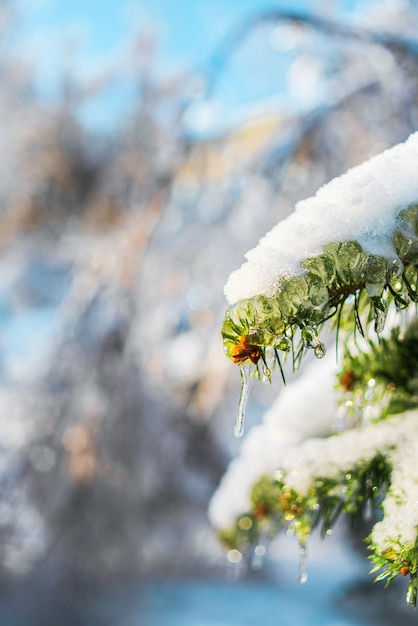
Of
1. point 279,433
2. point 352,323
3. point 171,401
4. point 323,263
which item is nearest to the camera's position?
point 323,263

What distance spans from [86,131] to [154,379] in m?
6.30

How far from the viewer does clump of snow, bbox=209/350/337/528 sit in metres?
0.62

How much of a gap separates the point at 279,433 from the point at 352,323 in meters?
0.25

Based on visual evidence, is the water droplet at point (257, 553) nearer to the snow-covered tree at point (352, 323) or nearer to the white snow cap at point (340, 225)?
the snow-covered tree at point (352, 323)

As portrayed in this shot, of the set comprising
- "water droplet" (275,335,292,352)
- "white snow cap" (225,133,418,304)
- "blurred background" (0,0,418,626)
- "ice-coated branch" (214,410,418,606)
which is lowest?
"ice-coated branch" (214,410,418,606)

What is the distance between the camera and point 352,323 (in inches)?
16.7

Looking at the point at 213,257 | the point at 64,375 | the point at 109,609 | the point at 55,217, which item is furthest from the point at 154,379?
the point at 55,217

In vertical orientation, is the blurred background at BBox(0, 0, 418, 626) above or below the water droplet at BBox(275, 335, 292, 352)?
above

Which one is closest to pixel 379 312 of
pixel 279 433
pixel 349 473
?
pixel 349 473

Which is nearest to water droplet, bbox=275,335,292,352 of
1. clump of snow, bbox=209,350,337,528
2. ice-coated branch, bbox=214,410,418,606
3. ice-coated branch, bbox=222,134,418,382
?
ice-coated branch, bbox=222,134,418,382

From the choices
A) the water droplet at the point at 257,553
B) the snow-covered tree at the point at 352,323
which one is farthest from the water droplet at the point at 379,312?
the water droplet at the point at 257,553

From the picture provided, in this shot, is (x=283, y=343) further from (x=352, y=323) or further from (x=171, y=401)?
(x=171, y=401)

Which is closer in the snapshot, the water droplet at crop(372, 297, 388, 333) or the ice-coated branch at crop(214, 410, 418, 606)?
the water droplet at crop(372, 297, 388, 333)

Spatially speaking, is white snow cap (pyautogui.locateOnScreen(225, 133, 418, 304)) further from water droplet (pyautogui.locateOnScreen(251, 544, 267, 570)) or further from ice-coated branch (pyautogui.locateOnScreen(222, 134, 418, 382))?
water droplet (pyautogui.locateOnScreen(251, 544, 267, 570))
